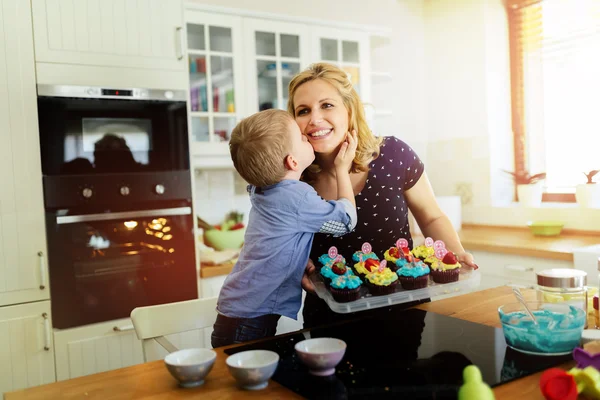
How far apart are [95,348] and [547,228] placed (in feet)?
7.76

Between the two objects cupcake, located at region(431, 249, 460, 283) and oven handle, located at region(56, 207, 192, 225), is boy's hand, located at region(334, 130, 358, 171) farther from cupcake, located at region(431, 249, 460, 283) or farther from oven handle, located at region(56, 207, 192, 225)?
oven handle, located at region(56, 207, 192, 225)

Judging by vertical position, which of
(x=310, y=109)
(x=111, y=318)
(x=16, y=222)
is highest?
(x=310, y=109)

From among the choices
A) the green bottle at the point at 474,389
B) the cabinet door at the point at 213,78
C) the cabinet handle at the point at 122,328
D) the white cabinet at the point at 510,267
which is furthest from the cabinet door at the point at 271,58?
the green bottle at the point at 474,389

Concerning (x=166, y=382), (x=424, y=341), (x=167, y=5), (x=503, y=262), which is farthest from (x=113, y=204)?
(x=503, y=262)

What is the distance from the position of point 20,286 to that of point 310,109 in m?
1.47

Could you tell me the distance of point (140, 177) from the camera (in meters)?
2.43

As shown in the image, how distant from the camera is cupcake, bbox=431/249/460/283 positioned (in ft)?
4.45

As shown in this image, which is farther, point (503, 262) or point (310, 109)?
point (503, 262)

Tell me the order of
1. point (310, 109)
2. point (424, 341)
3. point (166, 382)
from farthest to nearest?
point (310, 109)
point (424, 341)
point (166, 382)

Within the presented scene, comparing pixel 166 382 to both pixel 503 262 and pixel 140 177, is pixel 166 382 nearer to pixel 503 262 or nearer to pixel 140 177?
pixel 140 177

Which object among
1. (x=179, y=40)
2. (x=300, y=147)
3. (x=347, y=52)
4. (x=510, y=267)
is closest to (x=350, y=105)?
(x=300, y=147)

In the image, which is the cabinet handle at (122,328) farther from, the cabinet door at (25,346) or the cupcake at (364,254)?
the cupcake at (364,254)

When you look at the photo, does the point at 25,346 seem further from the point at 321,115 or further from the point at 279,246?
the point at 321,115

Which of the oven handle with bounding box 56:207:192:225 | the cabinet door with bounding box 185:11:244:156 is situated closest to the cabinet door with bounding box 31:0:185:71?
the cabinet door with bounding box 185:11:244:156
